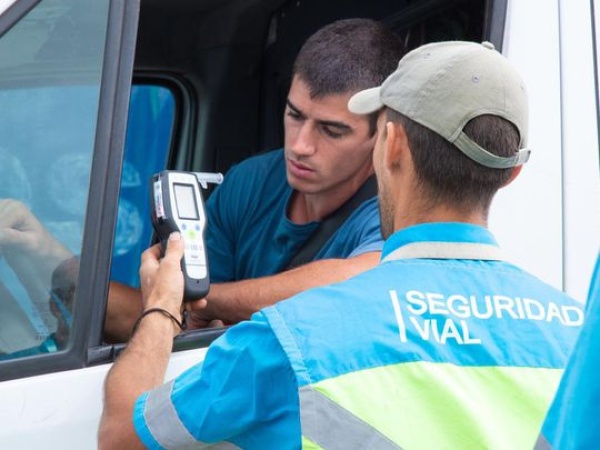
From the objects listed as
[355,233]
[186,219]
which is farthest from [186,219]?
[355,233]

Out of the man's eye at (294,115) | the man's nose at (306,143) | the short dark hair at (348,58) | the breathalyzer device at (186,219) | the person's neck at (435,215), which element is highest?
the short dark hair at (348,58)

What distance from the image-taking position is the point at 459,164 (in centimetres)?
170

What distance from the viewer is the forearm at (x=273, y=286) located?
2367 millimetres

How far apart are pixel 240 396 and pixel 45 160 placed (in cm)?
63

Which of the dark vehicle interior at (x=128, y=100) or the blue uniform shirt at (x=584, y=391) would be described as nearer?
the blue uniform shirt at (x=584, y=391)

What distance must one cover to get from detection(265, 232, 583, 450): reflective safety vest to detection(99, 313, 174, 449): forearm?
33 centimetres

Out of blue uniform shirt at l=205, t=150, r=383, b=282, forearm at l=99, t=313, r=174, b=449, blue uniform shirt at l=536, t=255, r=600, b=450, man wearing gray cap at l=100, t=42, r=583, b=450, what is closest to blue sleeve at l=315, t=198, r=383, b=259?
blue uniform shirt at l=205, t=150, r=383, b=282

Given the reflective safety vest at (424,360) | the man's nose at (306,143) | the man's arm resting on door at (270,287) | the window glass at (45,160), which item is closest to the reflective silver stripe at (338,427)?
the reflective safety vest at (424,360)

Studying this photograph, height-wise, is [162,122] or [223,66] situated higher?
[223,66]

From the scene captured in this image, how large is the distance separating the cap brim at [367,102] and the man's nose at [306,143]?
32.1 inches

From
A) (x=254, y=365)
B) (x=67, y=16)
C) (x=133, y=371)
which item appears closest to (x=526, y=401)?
(x=254, y=365)

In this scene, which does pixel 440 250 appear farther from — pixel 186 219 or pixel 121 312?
pixel 121 312

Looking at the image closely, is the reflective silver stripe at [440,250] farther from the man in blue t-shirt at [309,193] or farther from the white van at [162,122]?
the man in blue t-shirt at [309,193]

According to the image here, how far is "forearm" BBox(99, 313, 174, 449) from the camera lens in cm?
176
